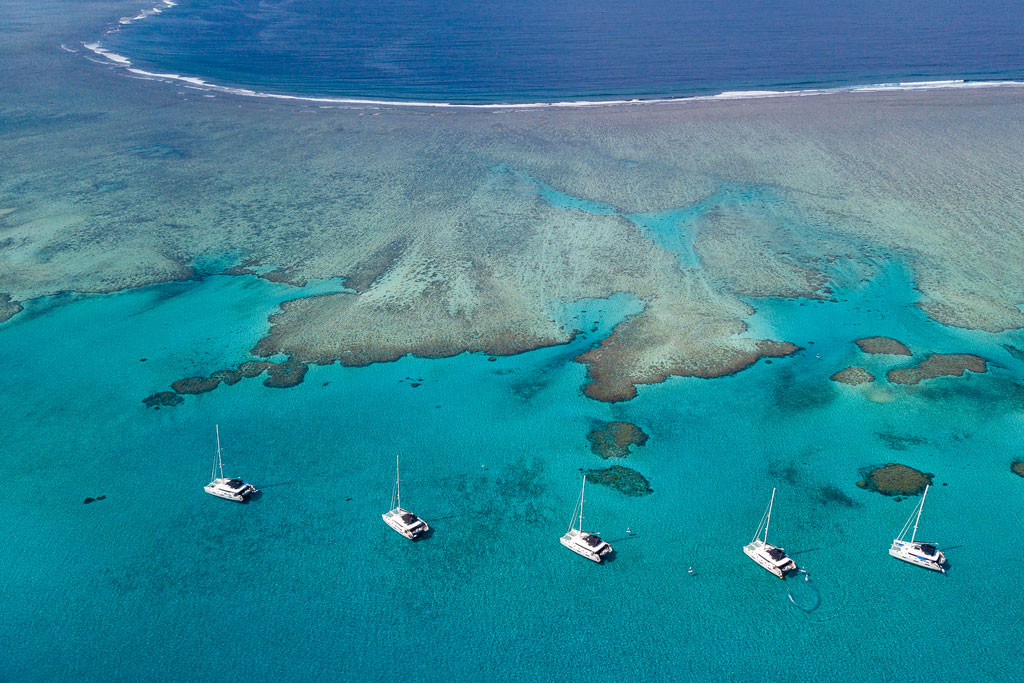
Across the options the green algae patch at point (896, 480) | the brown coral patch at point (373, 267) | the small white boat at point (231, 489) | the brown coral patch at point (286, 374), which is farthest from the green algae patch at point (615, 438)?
the brown coral patch at point (373, 267)

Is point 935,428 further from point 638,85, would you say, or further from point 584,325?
point 638,85

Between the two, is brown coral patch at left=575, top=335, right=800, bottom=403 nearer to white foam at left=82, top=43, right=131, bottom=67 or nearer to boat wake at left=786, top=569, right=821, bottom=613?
boat wake at left=786, top=569, right=821, bottom=613

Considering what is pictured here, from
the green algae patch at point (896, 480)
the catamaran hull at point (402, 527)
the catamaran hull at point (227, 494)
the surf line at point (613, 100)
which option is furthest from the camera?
the surf line at point (613, 100)

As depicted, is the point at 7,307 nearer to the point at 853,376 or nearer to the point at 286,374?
the point at 286,374

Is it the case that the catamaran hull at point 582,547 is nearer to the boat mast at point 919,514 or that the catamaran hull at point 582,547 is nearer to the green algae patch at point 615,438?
the green algae patch at point 615,438

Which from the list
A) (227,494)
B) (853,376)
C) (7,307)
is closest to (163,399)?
(227,494)

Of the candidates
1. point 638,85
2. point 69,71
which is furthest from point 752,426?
point 69,71
